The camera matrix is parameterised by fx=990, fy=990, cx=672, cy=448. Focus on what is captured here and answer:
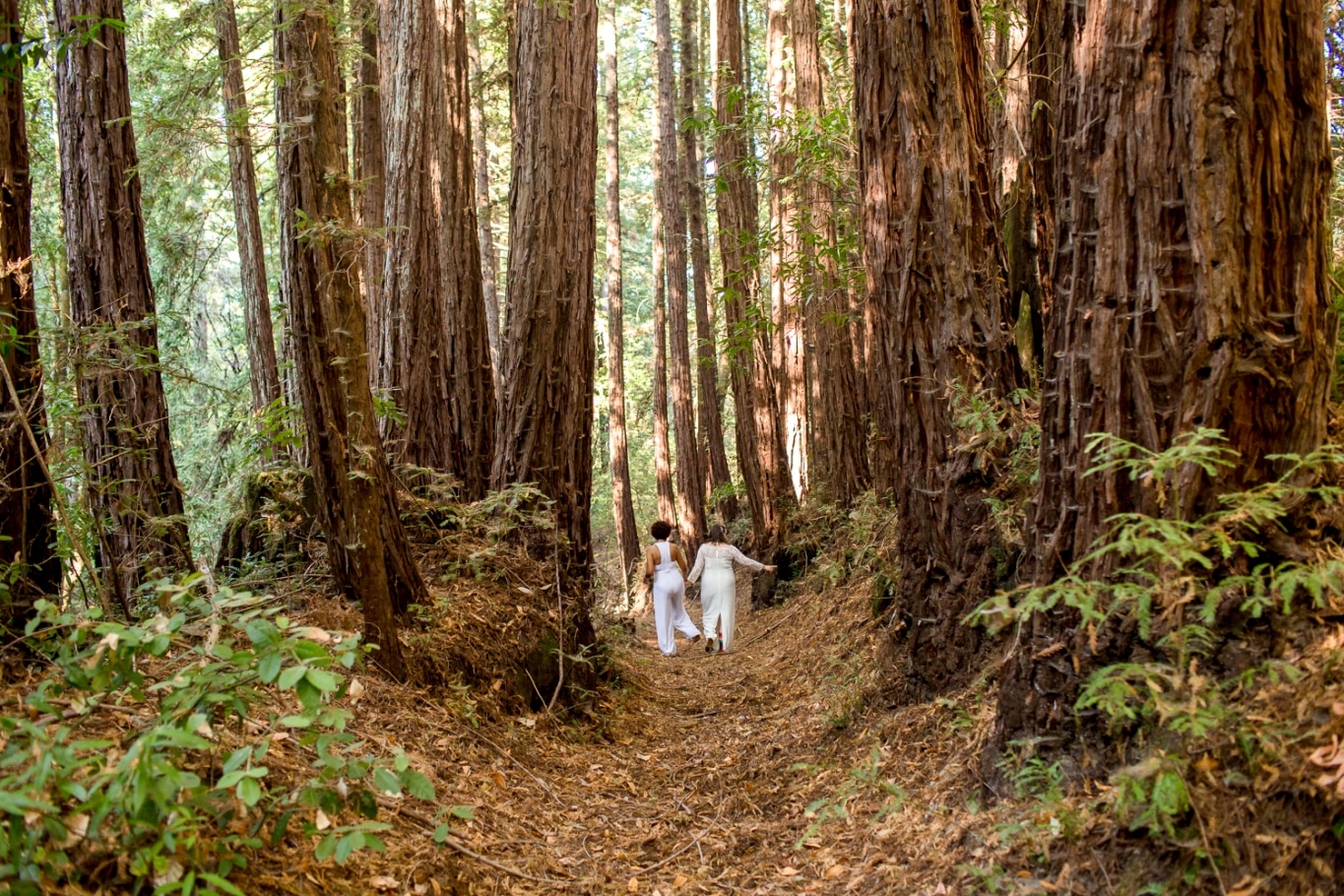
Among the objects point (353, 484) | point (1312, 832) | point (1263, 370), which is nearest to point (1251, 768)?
point (1312, 832)

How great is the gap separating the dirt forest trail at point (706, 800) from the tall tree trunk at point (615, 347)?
42.6 ft

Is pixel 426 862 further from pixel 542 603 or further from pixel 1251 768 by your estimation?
pixel 542 603

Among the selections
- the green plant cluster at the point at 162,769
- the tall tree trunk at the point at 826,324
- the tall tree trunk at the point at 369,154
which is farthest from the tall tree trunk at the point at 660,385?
the green plant cluster at the point at 162,769

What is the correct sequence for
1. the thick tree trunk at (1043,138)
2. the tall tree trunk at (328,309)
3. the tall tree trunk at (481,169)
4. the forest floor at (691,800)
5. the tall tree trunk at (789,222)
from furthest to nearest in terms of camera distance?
1. the tall tree trunk at (481,169)
2. the tall tree trunk at (789,222)
3. the thick tree trunk at (1043,138)
4. the tall tree trunk at (328,309)
5. the forest floor at (691,800)

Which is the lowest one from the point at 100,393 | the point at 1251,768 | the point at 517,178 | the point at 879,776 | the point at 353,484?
the point at 879,776

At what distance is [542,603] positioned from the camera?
8.20 m

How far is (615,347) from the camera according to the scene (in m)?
22.8

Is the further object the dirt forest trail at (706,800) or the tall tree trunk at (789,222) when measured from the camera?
the tall tree trunk at (789,222)

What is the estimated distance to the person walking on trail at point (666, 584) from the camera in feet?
39.2

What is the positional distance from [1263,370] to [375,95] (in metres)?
11.8

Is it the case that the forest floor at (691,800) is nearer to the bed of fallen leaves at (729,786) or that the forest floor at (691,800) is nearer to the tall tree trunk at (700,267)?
the bed of fallen leaves at (729,786)

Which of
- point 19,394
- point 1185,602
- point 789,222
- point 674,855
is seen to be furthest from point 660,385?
point 1185,602

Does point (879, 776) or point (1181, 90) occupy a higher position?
point (1181, 90)

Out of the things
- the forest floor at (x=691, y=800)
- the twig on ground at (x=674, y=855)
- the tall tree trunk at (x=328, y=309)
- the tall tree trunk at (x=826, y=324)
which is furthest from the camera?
the tall tree trunk at (x=826, y=324)
